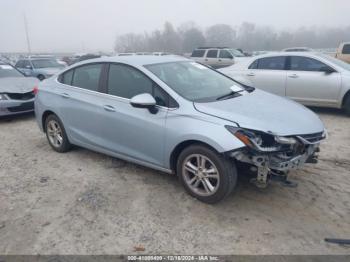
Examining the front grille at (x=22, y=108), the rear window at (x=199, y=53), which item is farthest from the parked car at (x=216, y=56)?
the front grille at (x=22, y=108)

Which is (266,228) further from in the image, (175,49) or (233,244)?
(175,49)

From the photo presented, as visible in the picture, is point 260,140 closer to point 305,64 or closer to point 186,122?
point 186,122

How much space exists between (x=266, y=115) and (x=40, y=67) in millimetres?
12763

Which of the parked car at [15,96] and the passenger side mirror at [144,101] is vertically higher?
the passenger side mirror at [144,101]

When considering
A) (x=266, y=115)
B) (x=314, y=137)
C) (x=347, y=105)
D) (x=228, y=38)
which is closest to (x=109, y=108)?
(x=266, y=115)

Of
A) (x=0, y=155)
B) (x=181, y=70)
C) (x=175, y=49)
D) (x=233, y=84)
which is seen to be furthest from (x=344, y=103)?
(x=175, y=49)

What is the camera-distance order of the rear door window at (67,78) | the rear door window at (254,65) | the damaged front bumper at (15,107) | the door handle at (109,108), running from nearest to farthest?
the door handle at (109,108)
the rear door window at (67,78)
the damaged front bumper at (15,107)
the rear door window at (254,65)

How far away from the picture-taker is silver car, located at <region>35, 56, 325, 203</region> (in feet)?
10.4

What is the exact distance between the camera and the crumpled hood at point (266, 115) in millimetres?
3180

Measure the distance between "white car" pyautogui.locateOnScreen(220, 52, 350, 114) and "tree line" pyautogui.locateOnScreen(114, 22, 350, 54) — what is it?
57637 millimetres

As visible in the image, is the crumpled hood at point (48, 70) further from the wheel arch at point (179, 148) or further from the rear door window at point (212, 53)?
the wheel arch at point (179, 148)

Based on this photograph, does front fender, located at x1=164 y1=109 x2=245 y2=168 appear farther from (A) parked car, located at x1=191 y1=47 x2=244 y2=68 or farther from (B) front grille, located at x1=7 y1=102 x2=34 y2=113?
(A) parked car, located at x1=191 y1=47 x2=244 y2=68

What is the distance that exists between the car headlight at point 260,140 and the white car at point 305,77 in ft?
15.1

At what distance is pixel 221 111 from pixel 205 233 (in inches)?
49.7
